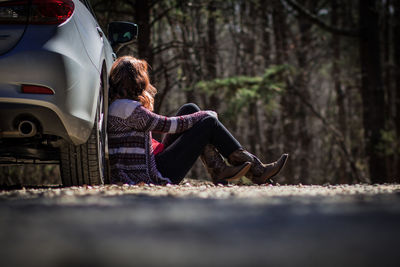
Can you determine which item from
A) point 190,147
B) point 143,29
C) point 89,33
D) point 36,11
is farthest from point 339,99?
point 36,11

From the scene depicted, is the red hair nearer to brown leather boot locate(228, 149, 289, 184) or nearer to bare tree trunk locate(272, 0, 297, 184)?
brown leather boot locate(228, 149, 289, 184)

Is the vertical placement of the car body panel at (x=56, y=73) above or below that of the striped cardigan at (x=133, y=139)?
above

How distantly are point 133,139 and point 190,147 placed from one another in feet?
1.94

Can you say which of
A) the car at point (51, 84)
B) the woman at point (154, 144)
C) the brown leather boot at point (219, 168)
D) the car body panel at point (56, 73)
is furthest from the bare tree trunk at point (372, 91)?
the car body panel at point (56, 73)

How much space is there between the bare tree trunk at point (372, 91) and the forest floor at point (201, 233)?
9.60 metres

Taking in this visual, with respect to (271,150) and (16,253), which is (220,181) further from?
(271,150)

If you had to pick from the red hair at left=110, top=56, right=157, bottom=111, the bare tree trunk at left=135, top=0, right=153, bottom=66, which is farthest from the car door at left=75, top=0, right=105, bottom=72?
the bare tree trunk at left=135, top=0, right=153, bottom=66

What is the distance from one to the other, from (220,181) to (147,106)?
3.40 feet

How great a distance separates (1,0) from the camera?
378cm

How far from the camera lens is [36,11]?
3857 mm

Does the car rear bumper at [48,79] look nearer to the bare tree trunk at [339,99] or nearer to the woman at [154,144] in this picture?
the woman at [154,144]

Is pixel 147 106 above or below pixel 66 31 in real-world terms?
below

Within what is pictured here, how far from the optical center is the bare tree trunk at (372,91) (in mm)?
11711

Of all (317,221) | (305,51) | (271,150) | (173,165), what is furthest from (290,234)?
(305,51)
